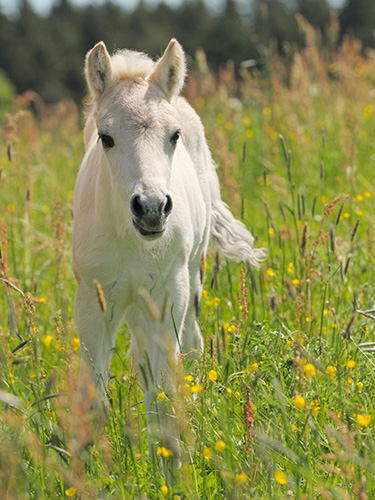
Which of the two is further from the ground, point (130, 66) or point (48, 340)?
point (130, 66)

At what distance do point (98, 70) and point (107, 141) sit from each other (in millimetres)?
457

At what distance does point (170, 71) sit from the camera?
361 centimetres

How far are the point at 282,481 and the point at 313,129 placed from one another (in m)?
5.91

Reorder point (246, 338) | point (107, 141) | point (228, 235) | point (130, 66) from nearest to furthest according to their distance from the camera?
point (246, 338), point (107, 141), point (130, 66), point (228, 235)

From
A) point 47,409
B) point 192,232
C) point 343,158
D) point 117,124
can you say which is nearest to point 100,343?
point 47,409

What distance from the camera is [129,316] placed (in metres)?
3.98

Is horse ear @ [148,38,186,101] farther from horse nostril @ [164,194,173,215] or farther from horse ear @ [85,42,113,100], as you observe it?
horse nostril @ [164,194,173,215]

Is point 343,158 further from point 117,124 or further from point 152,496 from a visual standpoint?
point 152,496

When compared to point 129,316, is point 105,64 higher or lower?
higher

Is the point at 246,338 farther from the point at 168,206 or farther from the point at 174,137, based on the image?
the point at 174,137

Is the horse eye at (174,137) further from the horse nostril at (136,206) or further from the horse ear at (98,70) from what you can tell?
the horse nostril at (136,206)

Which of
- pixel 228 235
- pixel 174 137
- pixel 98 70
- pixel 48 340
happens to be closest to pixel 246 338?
pixel 174 137

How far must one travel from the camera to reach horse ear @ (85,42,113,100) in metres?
3.38

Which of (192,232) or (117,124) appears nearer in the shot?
(117,124)
